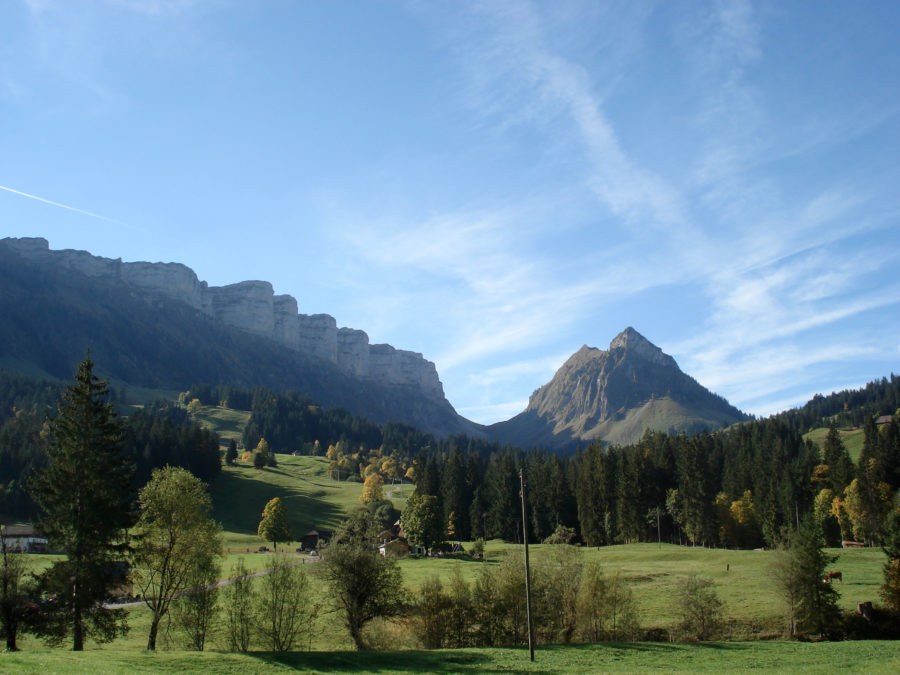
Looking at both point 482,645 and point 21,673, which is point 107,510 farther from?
point 482,645

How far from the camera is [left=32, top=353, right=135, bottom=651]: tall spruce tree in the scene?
119 feet

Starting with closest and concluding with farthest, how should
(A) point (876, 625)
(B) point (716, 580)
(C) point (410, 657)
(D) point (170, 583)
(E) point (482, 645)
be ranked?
1. (C) point (410, 657)
2. (D) point (170, 583)
3. (E) point (482, 645)
4. (A) point (876, 625)
5. (B) point (716, 580)

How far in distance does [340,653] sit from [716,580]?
138 ft

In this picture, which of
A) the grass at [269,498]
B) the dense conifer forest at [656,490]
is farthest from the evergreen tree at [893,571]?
the grass at [269,498]

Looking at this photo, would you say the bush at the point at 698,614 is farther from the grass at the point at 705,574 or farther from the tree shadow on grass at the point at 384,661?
the tree shadow on grass at the point at 384,661

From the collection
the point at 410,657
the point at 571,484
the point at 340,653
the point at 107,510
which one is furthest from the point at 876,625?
the point at 571,484

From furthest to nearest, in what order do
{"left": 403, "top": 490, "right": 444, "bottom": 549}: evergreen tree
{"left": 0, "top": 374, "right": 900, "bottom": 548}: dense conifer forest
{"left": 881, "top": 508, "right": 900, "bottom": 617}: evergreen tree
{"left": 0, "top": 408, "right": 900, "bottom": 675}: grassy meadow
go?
1. {"left": 0, "top": 374, "right": 900, "bottom": 548}: dense conifer forest
2. {"left": 403, "top": 490, "right": 444, "bottom": 549}: evergreen tree
3. {"left": 881, "top": 508, "right": 900, "bottom": 617}: evergreen tree
4. {"left": 0, "top": 408, "right": 900, "bottom": 675}: grassy meadow

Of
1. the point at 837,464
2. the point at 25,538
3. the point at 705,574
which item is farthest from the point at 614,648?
the point at 25,538

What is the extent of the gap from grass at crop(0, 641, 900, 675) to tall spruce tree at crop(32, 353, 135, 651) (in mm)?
3149

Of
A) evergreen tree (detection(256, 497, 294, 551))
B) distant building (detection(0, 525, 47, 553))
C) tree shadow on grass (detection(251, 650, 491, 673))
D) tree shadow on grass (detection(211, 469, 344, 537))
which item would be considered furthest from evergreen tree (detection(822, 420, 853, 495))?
distant building (detection(0, 525, 47, 553))

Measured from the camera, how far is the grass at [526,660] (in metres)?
30.0

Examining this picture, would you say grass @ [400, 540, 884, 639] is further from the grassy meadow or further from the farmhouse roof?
the farmhouse roof

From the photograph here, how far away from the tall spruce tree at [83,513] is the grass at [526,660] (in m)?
3.15

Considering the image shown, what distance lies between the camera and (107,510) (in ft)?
123
